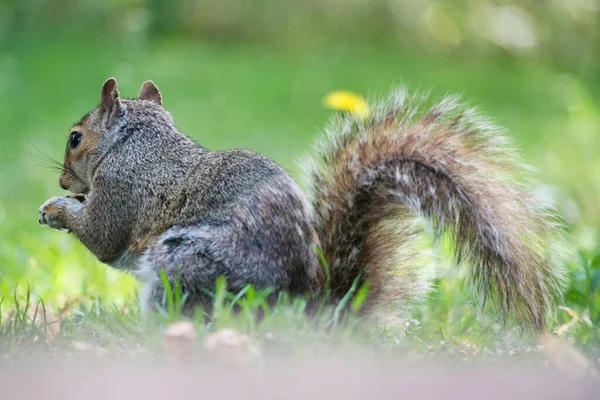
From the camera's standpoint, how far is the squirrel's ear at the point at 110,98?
3.05 metres

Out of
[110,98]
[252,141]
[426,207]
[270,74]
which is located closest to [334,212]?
[426,207]

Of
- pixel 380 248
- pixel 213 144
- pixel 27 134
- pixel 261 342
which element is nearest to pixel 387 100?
pixel 380 248

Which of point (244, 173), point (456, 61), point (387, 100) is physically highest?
point (456, 61)

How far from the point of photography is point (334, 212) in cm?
277

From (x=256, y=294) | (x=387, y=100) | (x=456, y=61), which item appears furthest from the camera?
(x=456, y=61)

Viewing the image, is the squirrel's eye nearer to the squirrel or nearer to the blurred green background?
the squirrel

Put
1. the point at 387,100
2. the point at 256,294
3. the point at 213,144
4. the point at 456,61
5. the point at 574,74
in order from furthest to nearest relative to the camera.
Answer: the point at 456,61
the point at 574,74
the point at 213,144
the point at 387,100
the point at 256,294

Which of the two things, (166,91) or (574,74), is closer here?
(166,91)

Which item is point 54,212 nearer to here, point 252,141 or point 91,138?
point 91,138

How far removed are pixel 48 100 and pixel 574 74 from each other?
22.7 feet

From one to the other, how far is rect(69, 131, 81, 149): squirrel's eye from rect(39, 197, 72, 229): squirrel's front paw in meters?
0.20

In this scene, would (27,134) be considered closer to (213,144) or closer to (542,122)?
(213,144)

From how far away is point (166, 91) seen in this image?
366 inches

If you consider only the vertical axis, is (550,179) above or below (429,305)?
above
